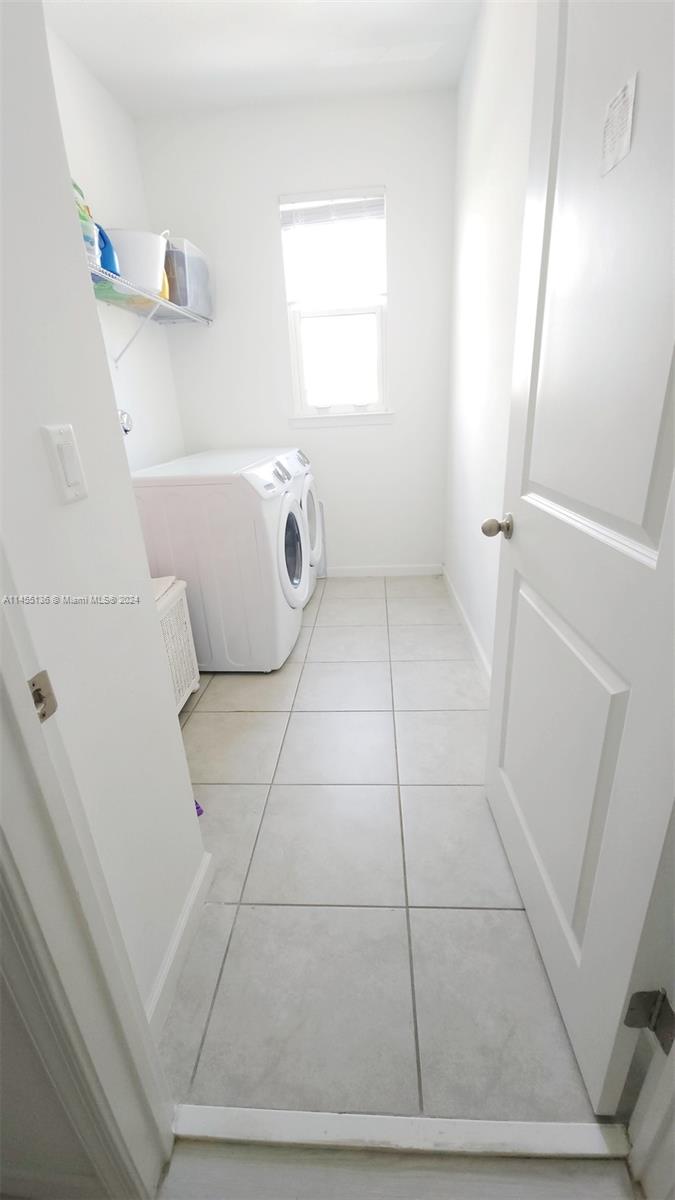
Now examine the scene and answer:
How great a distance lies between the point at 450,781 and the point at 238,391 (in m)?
2.58

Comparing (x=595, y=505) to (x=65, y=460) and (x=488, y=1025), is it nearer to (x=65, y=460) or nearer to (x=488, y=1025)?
(x=65, y=460)

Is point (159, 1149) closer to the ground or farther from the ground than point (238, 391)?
closer to the ground

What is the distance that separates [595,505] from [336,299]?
8.90 ft

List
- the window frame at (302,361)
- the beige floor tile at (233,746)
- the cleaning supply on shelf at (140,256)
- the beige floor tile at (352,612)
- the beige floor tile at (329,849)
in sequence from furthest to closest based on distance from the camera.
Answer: the window frame at (302,361) → the beige floor tile at (352,612) → the cleaning supply on shelf at (140,256) → the beige floor tile at (233,746) → the beige floor tile at (329,849)

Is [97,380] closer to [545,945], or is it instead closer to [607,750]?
[607,750]

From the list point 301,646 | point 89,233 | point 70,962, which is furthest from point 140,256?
point 70,962

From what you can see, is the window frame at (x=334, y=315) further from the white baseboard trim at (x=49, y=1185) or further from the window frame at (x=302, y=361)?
the white baseboard trim at (x=49, y=1185)

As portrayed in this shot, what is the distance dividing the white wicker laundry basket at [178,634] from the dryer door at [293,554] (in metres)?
0.45

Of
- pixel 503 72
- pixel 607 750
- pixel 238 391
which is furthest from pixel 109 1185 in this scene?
pixel 238 391

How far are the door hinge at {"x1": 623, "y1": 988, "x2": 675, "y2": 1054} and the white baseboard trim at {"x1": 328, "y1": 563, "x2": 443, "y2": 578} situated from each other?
2809 millimetres

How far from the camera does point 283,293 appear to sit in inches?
112

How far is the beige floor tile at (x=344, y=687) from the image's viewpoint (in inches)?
80.5

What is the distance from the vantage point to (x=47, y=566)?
2.24 feet

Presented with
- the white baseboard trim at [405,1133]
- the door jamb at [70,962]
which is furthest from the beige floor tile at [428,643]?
the door jamb at [70,962]
